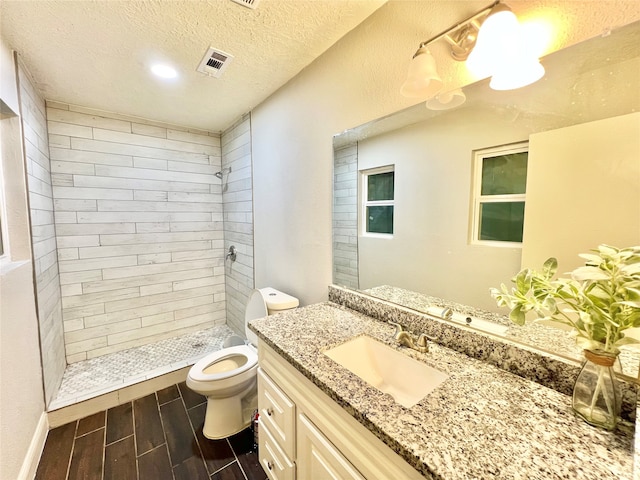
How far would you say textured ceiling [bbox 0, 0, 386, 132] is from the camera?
119 centimetres

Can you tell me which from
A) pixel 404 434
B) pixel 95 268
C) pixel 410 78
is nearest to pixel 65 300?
pixel 95 268

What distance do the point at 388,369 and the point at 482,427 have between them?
454mm

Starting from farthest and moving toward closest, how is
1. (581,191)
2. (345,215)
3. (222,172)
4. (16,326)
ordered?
1. (222,172)
2. (345,215)
3. (16,326)
4. (581,191)

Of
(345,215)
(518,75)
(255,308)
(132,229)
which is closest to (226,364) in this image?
(255,308)

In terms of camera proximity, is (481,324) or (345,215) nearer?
(481,324)

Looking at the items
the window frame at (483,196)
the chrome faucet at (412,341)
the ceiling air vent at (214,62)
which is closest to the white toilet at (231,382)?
the chrome faucet at (412,341)

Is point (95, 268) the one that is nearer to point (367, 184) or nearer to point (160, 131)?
point (160, 131)

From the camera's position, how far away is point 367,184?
1395 mm

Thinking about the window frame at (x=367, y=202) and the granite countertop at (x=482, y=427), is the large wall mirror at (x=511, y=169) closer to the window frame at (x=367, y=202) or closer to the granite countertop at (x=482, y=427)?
the window frame at (x=367, y=202)

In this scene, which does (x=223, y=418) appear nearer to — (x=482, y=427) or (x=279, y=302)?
(x=279, y=302)

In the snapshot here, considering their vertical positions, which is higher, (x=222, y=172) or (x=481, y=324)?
(x=222, y=172)

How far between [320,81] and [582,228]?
1.44 meters

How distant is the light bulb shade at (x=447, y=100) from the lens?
993mm

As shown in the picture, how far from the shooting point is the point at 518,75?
834 mm
